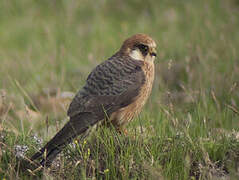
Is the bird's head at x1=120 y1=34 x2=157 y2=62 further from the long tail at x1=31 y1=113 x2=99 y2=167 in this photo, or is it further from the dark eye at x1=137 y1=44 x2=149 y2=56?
the long tail at x1=31 y1=113 x2=99 y2=167

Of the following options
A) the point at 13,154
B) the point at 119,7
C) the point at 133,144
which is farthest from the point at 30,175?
the point at 119,7

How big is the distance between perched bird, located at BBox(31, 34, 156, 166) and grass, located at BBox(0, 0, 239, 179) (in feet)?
0.53

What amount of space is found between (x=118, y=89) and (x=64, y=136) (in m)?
0.85

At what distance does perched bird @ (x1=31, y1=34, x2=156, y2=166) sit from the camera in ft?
13.7

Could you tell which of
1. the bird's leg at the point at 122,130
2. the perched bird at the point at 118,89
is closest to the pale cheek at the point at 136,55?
the perched bird at the point at 118,89

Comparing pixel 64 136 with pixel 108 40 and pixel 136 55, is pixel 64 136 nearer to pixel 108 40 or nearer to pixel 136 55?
pixel 136 55

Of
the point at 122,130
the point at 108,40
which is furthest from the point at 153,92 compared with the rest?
the point at 108,40

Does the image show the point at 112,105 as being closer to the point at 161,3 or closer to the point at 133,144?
the point at 133,144

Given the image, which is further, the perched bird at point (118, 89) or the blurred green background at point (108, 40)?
the blurred green background at point (108, 40)

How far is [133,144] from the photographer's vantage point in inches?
144

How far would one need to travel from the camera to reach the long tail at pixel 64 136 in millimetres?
3634

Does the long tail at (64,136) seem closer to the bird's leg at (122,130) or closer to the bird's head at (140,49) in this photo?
the bird's leg at (122,130)

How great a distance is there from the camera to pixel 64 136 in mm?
3746

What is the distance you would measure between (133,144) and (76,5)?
5955 millimetres
